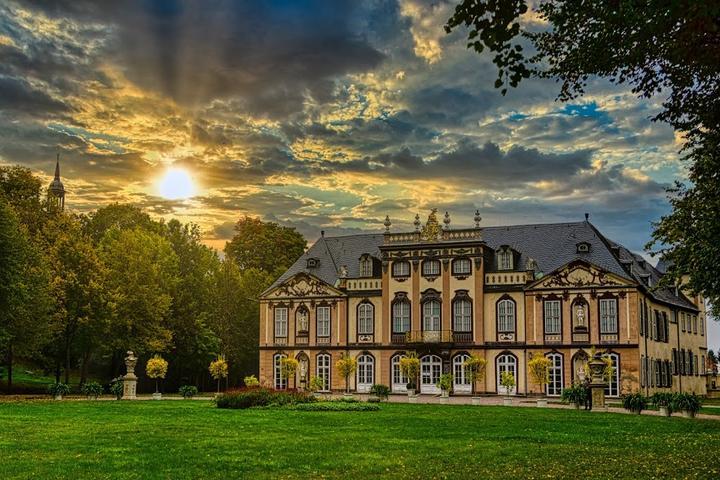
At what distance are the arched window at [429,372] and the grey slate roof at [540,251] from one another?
690cm

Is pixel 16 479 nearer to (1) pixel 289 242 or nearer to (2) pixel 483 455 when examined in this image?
(2) pixel 483 455

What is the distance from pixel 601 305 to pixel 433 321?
34.2 feet

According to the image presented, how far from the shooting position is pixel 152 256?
56281 mm

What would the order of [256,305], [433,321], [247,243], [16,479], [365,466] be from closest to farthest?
[16,479]
[365,466]
[433,321]
[256,305]
[247,243]

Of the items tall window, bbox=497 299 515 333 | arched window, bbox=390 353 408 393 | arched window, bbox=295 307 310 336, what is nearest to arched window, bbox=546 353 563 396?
tall window, bbox=497 299 515 333

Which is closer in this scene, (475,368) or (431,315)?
(475,368)

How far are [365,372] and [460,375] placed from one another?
637 cm

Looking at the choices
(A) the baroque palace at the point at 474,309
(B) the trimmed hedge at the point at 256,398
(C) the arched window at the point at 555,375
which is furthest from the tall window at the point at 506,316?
(B) the trimmed hedge at the point at 256,398

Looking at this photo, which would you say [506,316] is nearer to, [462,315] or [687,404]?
[462,315]

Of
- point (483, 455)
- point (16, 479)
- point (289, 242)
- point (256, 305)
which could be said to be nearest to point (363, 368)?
point (256, 305)

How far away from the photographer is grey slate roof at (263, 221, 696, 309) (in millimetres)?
50875

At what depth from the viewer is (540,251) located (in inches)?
2084

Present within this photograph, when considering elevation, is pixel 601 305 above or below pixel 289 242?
below

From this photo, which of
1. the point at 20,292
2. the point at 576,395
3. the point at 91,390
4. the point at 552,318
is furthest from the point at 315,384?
the point at 576,395
